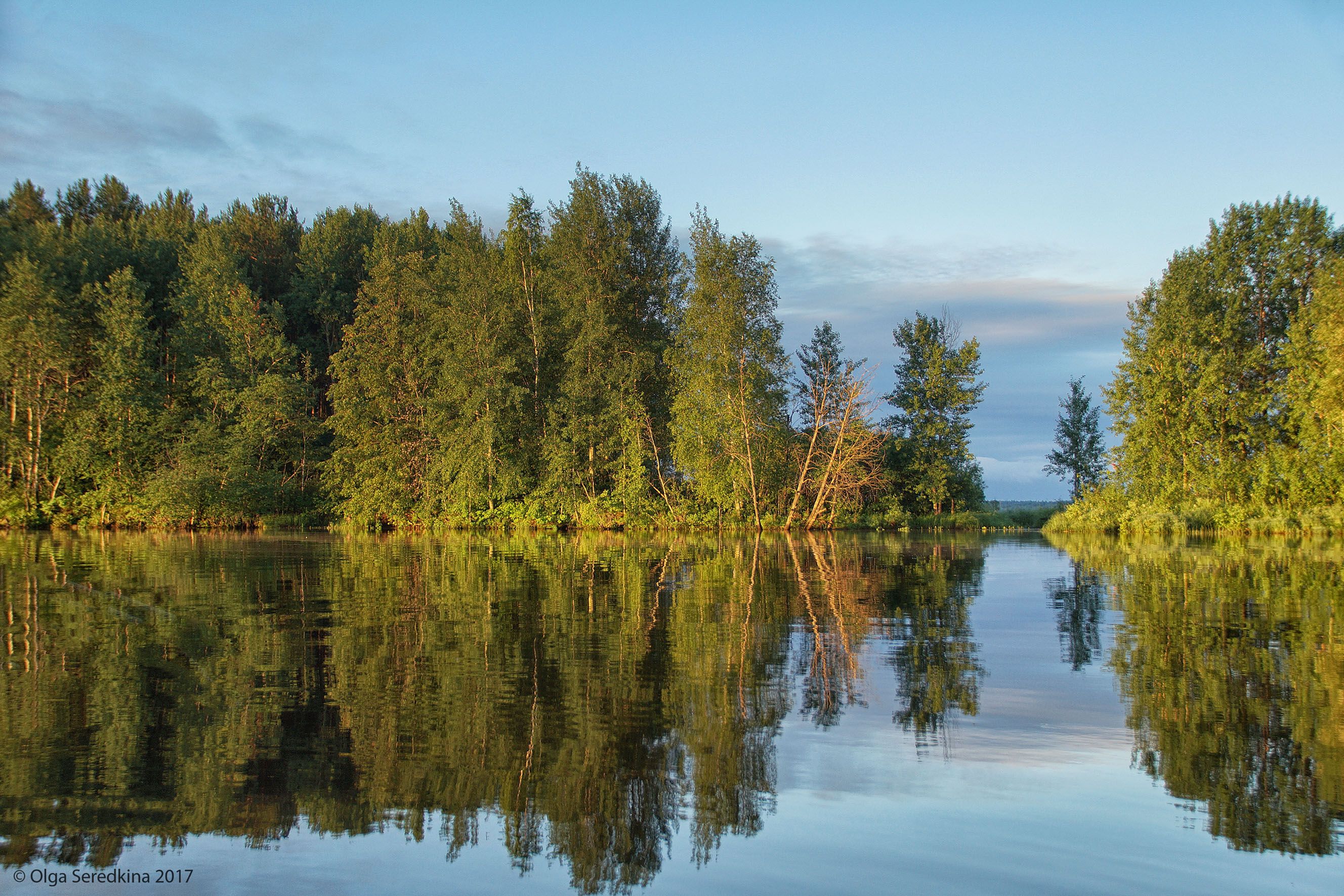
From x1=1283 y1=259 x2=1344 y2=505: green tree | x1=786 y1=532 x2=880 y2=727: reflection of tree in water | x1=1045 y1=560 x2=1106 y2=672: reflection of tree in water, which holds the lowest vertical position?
x1=1045 y1=560 x2=1106 y2=672: reflection of tree in water

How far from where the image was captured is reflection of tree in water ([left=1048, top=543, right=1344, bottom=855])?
247 inches

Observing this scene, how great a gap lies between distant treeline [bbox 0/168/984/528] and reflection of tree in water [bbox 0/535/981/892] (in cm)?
2826

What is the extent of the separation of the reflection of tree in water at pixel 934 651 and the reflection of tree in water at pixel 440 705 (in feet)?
0.19

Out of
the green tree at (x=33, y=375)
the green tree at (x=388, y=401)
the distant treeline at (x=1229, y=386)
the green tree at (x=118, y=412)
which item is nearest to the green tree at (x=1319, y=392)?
the distant treeline at (x=1229, y=386)

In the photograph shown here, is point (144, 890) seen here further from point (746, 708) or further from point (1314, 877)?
point (1314, 877)

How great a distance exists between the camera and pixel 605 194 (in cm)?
5478

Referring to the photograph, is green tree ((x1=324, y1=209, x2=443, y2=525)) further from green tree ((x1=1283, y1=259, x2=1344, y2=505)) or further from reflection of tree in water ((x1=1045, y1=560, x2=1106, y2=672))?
green tree ((x1=1283, y1=259, x2=1344, y2=505))

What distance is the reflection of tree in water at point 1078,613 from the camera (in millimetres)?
→ 11867

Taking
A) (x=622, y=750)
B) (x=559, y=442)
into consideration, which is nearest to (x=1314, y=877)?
(x=622, y=750)

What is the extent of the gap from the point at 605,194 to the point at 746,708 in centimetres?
4979

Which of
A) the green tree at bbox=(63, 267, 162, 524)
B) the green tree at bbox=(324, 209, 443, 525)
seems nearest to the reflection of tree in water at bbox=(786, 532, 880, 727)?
the green tree at bbox=(324, 209, 443, 525)

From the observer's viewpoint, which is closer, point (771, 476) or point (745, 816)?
point (745, 816)

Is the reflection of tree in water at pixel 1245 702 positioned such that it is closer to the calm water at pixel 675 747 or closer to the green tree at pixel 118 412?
the calm water at pixel 675 747

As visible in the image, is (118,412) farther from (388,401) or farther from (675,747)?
(675,747)
